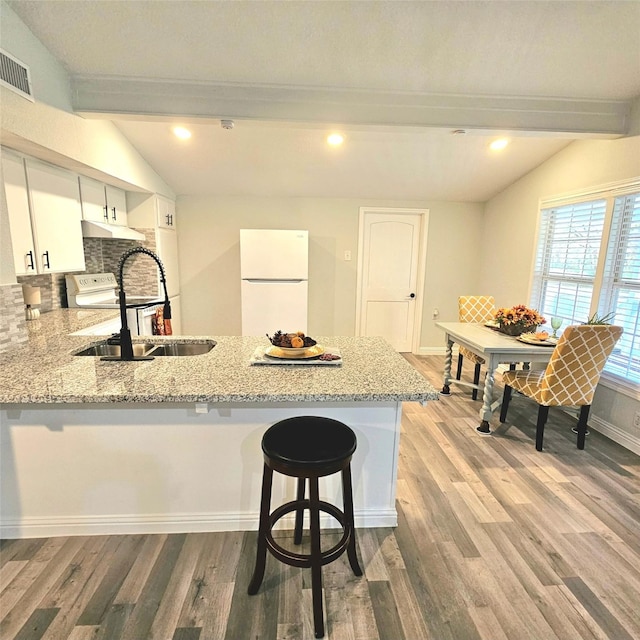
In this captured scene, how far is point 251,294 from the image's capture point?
14.1 ft

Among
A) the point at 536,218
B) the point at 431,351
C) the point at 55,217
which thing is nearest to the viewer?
the point at 55,217

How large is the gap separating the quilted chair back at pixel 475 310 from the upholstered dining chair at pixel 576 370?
116 cm

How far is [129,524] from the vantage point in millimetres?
1780

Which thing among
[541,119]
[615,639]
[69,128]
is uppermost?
[541,119]

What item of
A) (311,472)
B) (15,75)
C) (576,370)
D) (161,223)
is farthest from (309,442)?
(161,223)

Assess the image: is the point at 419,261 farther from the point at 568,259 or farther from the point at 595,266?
the point at 595,266

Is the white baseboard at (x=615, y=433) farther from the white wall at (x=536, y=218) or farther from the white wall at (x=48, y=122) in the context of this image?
the white wall at (x=48, y=122)

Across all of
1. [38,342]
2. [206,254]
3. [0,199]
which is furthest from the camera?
[206,254]

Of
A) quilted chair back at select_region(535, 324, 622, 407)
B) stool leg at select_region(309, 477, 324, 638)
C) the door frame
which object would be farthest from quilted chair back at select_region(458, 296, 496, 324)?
A: stool leg at select_region(309, 477, 324, 638)

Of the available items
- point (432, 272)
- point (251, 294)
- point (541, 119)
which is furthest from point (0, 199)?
point (432, 272)

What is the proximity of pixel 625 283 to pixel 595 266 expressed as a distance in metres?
0.33

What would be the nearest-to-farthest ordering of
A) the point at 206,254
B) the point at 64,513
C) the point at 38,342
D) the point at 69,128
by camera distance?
the point at 64,513, the point at 38,342, the point at 69,128, the point at 206,254

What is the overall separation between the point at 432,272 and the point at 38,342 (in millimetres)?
4393

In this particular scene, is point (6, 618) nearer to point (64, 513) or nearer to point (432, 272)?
point (64, 513)
